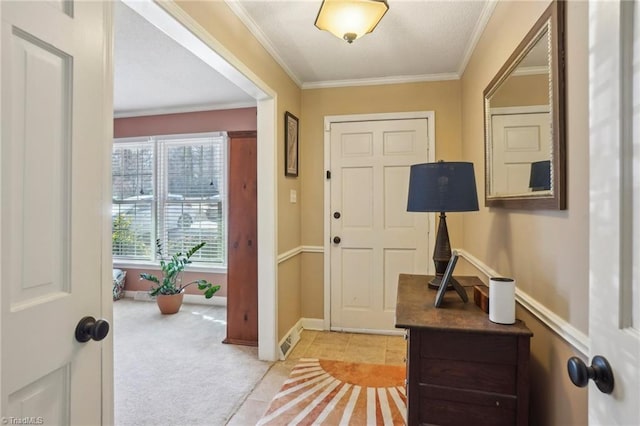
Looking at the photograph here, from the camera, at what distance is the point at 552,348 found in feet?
4.00

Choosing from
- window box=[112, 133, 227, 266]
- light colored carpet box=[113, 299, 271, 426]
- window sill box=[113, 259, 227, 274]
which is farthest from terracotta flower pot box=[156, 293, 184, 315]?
window box=[112, 133, 227, 266]

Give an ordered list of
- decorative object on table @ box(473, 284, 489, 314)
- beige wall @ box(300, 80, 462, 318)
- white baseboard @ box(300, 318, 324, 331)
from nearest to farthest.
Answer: decorative object on table @ box(473, 284, 489, 314), beige wall @ box(300, 80, 462, 318), white baseboard @ box(300, 318, 324, 331)

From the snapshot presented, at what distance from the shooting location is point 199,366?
2562mm

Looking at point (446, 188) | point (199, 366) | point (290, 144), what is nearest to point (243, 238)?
point (290, 144)

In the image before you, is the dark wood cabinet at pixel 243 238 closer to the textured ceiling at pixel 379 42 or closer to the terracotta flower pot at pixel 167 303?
the textured ceiling at pixel 379 42

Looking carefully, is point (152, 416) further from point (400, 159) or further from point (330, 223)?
point (400, 159)

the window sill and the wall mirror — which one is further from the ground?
the wall mirror

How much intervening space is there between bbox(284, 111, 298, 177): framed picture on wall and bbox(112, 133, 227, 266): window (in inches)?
53.8

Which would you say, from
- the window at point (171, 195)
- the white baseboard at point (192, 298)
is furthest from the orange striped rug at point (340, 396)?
the window at point (171, 195)

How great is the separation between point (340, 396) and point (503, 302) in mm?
1352

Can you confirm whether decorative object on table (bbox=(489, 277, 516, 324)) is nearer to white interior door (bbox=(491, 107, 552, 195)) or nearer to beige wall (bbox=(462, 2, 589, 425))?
beige wall (bbox=(462, 2, 589, 425))

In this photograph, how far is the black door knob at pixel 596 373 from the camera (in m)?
0.63

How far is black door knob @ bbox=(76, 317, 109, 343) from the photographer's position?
937mm

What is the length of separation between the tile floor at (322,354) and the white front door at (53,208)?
118cm
